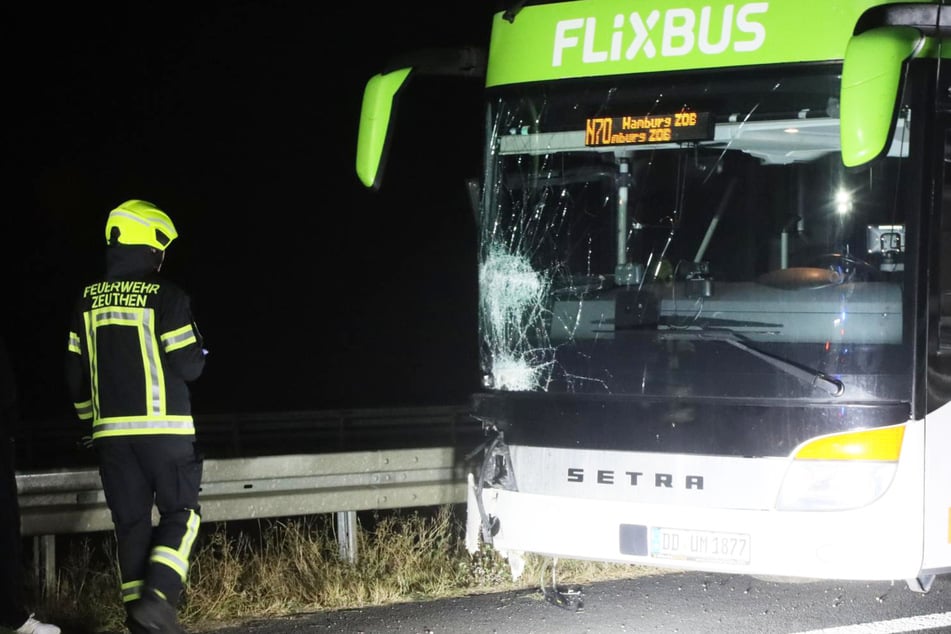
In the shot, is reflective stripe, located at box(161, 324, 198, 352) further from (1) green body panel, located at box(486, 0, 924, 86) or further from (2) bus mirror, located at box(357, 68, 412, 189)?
(1) green body panel, located at box(486, 0, 924, 86)

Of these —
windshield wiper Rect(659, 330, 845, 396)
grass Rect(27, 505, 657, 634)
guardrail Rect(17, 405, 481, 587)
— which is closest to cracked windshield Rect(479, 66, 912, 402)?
windshield wiper Rect(659, 330, 845, 396)

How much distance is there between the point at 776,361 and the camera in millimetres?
5305

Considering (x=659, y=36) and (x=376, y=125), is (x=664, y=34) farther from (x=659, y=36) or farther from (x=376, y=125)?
(x=376, y=125)

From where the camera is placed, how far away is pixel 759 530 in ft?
17.2

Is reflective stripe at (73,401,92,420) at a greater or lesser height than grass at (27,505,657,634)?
greater

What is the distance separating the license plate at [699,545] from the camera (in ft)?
17.3

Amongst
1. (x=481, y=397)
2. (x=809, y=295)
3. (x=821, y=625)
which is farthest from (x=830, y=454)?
(x=481, y=397)

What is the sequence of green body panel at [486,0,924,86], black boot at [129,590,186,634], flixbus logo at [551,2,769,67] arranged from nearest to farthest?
black boot at [129,590,186,634] < green body panel at [486,0,924,86] < flixbus logo at [551,2,769,67]

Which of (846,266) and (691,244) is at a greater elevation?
(691,244)

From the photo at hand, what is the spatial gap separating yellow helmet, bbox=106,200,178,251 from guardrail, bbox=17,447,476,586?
159 cm

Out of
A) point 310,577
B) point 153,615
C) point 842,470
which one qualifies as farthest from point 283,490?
point 842,470

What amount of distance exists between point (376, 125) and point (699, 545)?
8.92 ft

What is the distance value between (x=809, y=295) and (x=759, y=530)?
114 cm

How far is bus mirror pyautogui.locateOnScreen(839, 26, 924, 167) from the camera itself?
14.9 ft
